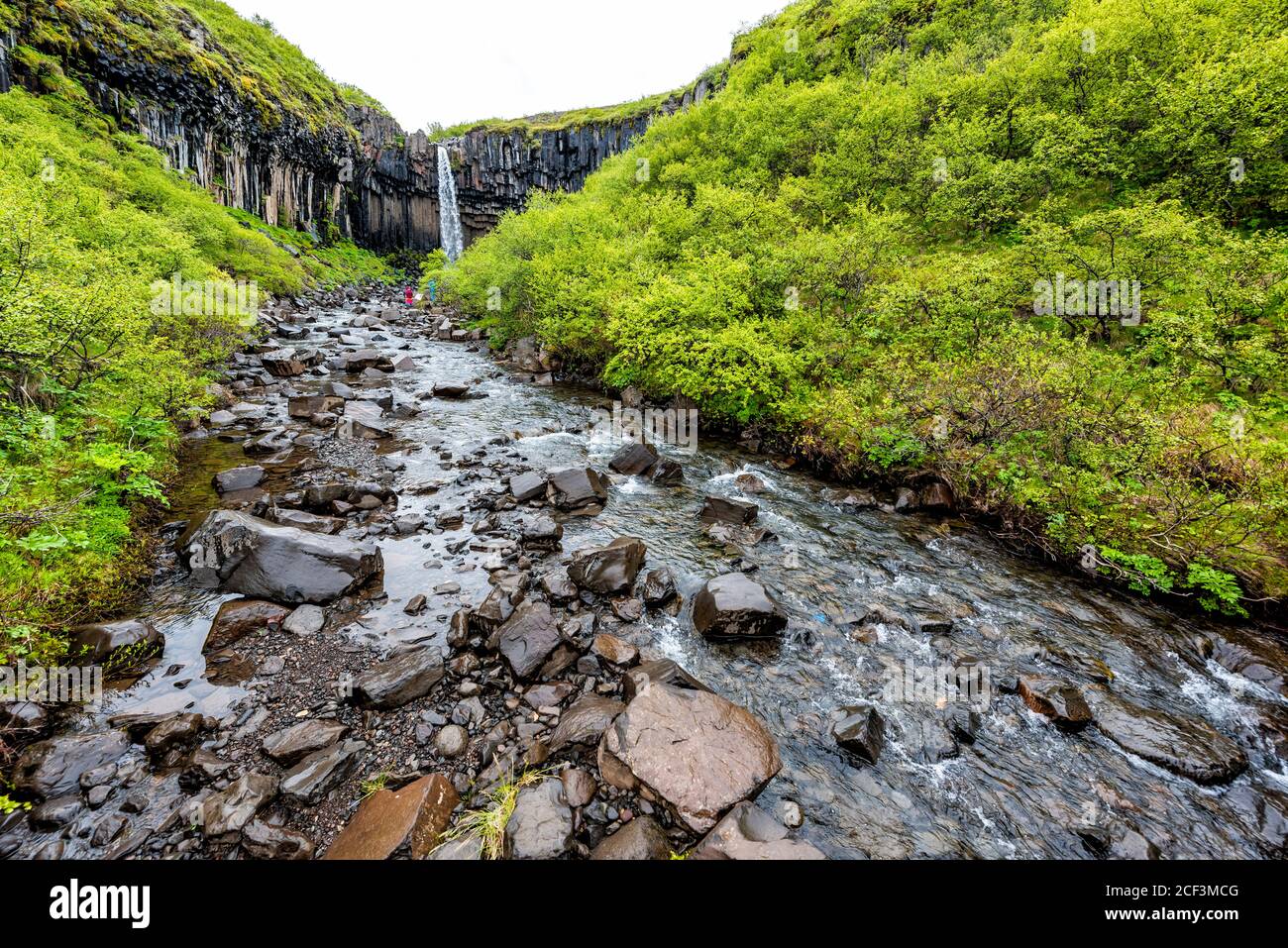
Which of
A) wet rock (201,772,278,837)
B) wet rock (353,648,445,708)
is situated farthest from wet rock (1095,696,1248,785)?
wet rock (201,772,278,837)

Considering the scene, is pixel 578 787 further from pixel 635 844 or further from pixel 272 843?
pixel 272 843

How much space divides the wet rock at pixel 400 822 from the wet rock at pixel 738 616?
4.51 meters

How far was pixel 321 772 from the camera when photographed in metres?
5.22

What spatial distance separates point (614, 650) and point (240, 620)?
20.0 feet

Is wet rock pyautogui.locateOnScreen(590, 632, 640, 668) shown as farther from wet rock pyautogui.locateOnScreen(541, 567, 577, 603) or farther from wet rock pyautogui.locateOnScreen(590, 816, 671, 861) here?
wet rock pyautogui.locateOnScreen(590, 816, 671, 861)

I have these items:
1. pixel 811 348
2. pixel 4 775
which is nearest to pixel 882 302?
pixel 811 348

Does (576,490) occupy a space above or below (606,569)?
above

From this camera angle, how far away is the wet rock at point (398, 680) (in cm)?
625

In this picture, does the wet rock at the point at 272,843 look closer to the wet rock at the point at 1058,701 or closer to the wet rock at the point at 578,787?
the wet rock at the point at 578,787

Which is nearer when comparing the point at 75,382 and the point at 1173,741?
the point at 1173,741

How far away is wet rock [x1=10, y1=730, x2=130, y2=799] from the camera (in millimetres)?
4887
